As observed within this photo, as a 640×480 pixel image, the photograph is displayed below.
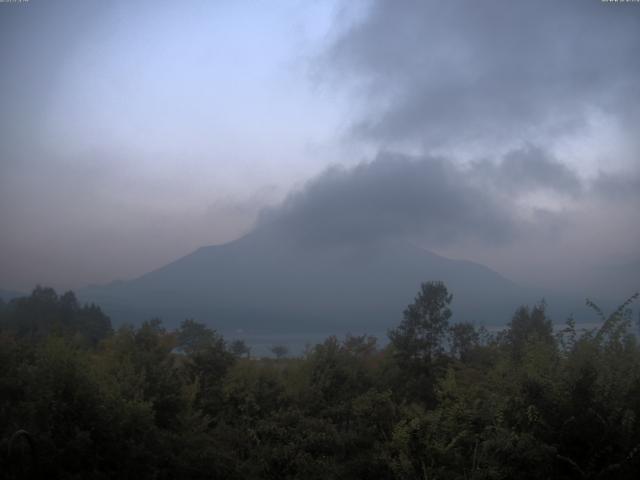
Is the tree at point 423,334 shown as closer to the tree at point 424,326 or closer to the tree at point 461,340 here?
the tree at point 424,326

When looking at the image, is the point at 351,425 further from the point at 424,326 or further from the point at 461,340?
the point at 461,340

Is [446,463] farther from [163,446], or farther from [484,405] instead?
[163,446]

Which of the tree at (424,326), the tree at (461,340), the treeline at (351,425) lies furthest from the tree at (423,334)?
the treeline at (351,425)

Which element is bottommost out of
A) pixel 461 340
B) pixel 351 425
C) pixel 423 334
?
pixel 351 425

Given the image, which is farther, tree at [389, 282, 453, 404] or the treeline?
tree at [389, 282, 453, 404]

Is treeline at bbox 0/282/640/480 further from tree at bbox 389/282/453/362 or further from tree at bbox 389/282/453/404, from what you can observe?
tree at bbox 389/282/453/362

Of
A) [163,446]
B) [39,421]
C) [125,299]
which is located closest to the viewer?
[39,421]

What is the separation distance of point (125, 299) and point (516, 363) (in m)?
126

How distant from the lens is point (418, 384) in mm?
22031

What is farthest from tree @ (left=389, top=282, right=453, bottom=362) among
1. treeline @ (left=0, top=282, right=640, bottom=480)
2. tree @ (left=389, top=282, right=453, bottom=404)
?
treeline @ (left=0, top=282, right=640, bottom=480)

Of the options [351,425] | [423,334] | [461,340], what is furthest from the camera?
[461,340]

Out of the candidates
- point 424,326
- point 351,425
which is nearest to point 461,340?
point 424,326

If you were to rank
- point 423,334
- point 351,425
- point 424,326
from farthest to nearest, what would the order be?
point 424,326 → point 423,334 → point 351,425

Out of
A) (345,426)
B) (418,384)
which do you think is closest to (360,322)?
(418,384)
